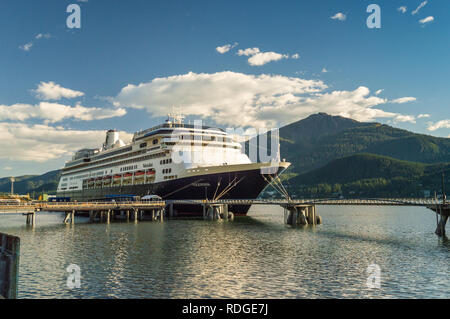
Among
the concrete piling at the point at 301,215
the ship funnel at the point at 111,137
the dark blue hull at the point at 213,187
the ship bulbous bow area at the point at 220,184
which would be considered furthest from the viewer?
the ship funnel at the point at 111,137

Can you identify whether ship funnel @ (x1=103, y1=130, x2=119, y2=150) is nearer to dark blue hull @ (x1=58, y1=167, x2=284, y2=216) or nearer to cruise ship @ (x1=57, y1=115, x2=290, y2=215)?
cruise ship @ (x1=57, y1=115, x2=290, y2=215)

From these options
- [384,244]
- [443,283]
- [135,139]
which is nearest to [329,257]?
[443,283]

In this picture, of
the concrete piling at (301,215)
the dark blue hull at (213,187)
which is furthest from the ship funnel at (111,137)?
the concrete piling at (301,215)

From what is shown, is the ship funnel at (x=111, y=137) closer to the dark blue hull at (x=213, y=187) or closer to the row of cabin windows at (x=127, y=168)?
the row of cabin windows at (x=127, y=168)

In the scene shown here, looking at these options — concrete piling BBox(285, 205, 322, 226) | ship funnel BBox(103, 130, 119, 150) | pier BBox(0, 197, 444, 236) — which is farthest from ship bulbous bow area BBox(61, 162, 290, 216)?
ship funnel BBox(103, 130, 119, 150)

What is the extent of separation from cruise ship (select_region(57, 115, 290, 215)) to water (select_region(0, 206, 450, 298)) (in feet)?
70.2

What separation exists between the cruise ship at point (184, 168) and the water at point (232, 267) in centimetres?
2140

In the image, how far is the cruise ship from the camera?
59.2 m

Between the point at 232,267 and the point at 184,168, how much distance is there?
3950 centimetres

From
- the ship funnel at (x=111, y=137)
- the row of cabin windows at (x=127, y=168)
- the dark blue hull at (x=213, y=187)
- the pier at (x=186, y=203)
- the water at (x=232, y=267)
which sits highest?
the ship funnel at (x=111, y=137)

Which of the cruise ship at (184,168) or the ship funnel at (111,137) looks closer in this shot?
the cruise ship at (184,168)

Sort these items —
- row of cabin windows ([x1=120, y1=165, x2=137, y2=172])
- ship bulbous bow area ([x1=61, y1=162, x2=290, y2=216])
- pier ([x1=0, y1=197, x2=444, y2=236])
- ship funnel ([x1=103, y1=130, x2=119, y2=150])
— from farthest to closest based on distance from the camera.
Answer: ship funnel ([x1=103, y1=130, x2=119, y2=150])
row of cabin windows ([x1=120, y1=165, x2=137, y2=172])
ship bulbous bow area ([x1=61, y1=162, x2=290, y2=216])
pier ([x1=0, y1=197, x2=444, y2=236])

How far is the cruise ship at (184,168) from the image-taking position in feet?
194
